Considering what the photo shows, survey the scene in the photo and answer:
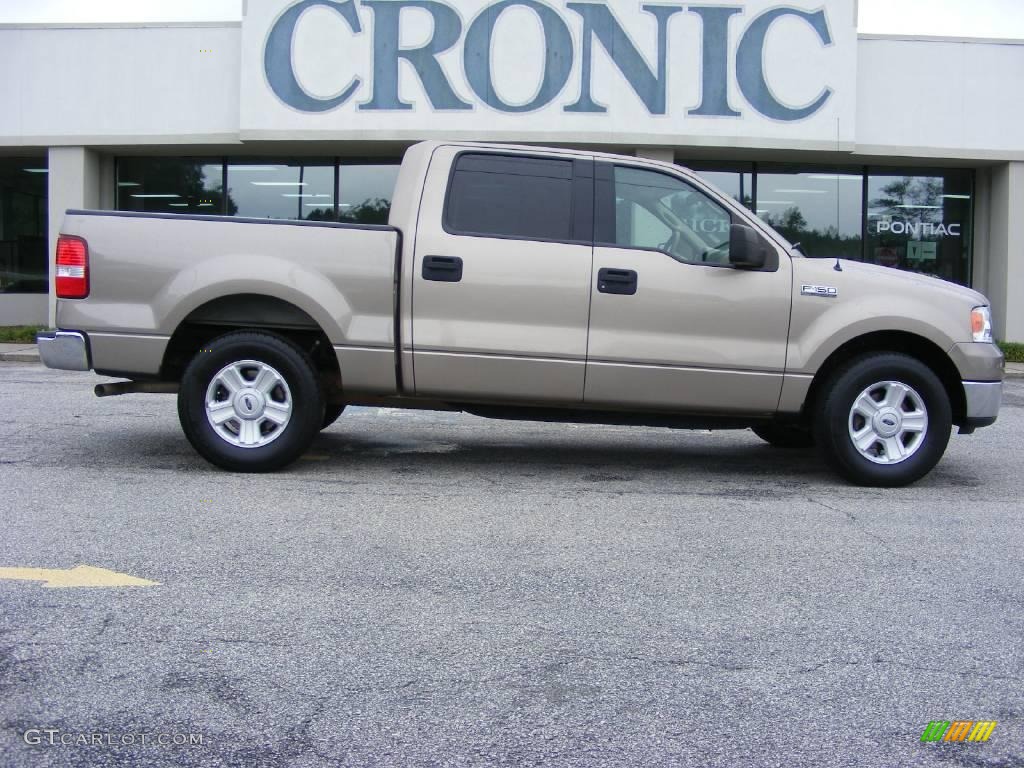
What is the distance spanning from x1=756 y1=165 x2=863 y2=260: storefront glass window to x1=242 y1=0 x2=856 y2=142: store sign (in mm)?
1628

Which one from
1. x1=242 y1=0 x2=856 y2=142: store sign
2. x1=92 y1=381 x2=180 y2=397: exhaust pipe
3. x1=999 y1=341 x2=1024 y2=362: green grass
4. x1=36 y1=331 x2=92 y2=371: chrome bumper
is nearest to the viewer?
x1=36 y1=331 x2=92 y2=371: chrome bumper

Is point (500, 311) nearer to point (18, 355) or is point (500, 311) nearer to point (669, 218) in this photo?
point (669, 218)

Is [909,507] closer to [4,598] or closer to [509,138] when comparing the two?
[4,598]

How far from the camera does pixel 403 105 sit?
1744 cm

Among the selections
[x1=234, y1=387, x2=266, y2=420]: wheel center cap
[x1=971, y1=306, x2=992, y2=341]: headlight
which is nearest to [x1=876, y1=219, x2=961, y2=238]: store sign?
[x1=971, y1=306, x2=992, y2=341]: headlight

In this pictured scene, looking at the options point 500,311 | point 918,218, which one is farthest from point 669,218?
point 918,218

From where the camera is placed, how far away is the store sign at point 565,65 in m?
17.3

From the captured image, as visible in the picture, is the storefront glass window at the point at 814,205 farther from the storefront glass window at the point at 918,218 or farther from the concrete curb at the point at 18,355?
the concrete curb at the point at 18,355

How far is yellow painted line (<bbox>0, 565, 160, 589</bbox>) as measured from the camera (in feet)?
13.7

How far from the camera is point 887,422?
6559 mm

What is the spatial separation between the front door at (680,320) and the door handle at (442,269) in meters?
0.84

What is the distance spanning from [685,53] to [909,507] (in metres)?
12.8

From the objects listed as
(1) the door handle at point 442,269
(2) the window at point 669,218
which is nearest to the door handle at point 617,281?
(2) the window at point 669,218

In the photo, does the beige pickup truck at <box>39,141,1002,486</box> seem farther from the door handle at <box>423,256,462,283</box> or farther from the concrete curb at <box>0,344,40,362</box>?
the concrete curb at <box>0,344,40,362</box>
